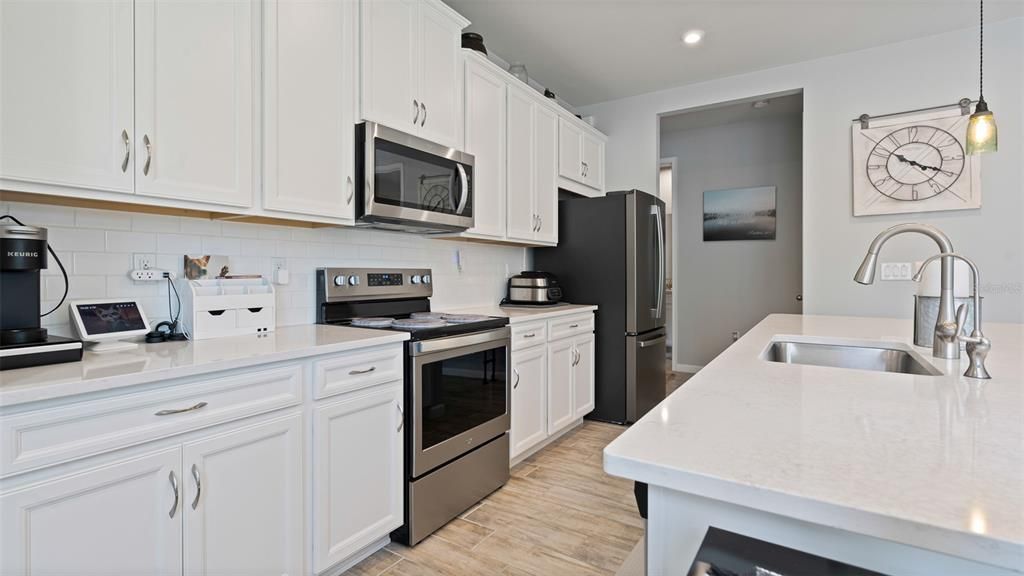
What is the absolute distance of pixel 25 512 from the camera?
3.39 feet

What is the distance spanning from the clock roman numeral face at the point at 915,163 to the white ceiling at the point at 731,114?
44.5 inches

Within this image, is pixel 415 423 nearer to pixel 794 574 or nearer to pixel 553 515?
pixel 553 515

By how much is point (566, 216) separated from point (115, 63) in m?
2.91

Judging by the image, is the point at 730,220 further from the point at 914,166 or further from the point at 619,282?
the point at 619,282

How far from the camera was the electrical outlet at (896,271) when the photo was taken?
10.8ft

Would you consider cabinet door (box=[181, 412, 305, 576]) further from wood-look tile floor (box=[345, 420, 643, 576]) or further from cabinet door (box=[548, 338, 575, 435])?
cabinet door (box=[548, 338, 575, 435])

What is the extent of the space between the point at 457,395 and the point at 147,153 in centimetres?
145

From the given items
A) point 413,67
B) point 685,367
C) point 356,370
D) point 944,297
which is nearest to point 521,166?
point 413,67

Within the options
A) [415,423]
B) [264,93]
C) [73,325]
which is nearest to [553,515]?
[415,423]

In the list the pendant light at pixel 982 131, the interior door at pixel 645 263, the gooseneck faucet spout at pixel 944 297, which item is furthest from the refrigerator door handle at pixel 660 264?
the gooseneck faucet spout at pixel 944 297

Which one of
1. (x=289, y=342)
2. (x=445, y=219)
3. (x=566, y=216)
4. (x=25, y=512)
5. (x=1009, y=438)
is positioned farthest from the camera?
(x=566, y=216)

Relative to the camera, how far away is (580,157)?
13.1 ft

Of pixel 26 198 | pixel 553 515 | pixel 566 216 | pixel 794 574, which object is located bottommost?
pixel 553 515

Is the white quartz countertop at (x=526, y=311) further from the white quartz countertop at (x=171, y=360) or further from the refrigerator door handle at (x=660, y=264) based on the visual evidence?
the white quartz countertop at (x=171, y=360)
